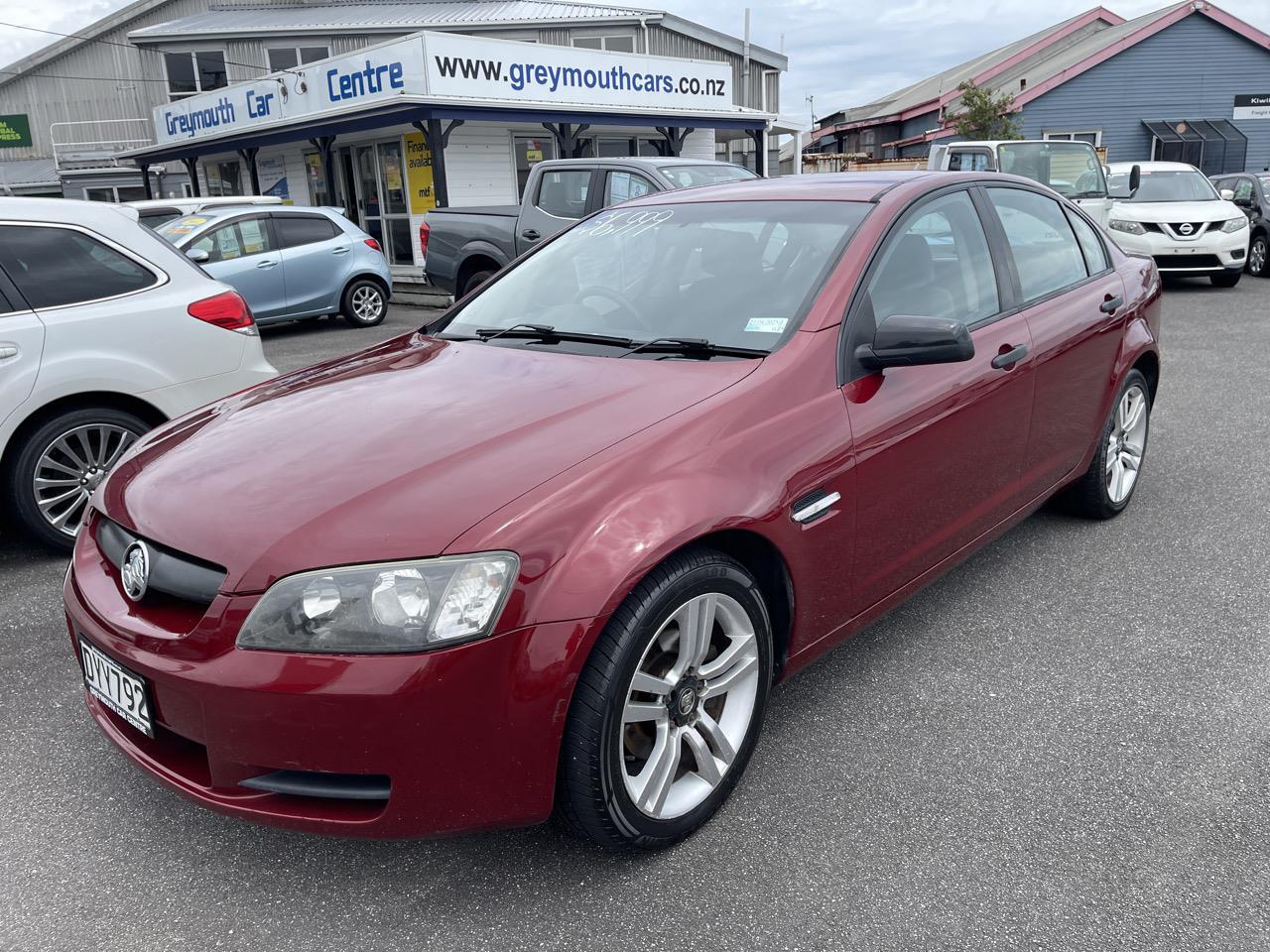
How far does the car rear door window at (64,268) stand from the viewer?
4508mm

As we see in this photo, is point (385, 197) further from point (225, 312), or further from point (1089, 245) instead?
point (1089, 245)

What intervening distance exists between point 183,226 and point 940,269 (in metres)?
9.94

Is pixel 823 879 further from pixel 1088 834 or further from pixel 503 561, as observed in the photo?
pixel 503 561

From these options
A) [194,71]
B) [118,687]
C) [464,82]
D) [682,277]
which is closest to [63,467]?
[118,687]

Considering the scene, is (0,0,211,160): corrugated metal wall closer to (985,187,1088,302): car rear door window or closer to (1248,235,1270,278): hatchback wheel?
(1248,235,1270,278): hatchback wheel

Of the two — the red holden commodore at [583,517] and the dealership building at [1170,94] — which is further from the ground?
the dealership building at [1170,94]

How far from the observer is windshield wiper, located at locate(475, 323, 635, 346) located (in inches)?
122

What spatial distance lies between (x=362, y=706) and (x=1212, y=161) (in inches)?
1329

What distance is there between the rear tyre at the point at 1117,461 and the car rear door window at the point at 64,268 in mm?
4445

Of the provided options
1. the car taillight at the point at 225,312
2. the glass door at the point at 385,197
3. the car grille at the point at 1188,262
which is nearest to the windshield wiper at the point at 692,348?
the car taillight at the point at 225,312

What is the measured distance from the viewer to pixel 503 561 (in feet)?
6.73

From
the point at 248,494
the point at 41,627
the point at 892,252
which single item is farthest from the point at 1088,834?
the point at 41,627

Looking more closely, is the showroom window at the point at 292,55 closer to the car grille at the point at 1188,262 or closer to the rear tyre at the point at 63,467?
the car grille at the point at 1188,262

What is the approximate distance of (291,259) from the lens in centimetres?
1156
